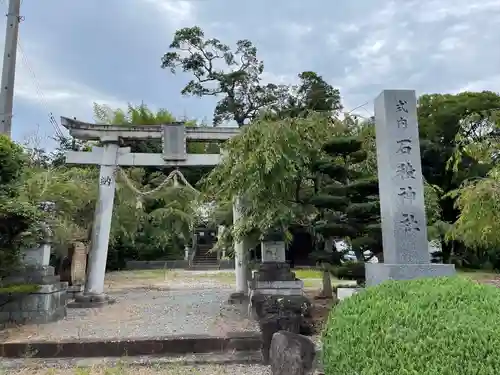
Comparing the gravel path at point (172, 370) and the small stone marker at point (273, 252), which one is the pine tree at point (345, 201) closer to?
the small stone marker at point (273, 252)

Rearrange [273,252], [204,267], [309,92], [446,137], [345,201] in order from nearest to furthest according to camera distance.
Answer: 1. [273,252]
2. [345,201]
3. [446,137]
4. [309,92]
5. [204,267]

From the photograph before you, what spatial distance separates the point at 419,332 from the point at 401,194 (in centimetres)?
250

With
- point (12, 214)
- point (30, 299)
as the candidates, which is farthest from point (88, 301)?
point (12, 214)

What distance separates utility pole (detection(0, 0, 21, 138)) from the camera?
789 centimetres

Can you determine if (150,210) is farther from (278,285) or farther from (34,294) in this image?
(278,285)

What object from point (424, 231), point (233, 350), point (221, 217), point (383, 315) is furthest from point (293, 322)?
point (221, 217)

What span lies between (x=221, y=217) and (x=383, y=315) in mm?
6811

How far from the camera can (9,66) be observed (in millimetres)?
8109

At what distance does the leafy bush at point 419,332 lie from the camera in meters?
2.00

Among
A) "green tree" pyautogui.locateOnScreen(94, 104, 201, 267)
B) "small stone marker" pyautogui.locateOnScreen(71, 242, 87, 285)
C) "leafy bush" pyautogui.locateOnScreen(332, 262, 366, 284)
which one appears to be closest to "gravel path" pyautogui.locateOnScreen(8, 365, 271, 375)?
"leafy bush" pyautogui.locateOnScreen(332, 262, 366, 284)

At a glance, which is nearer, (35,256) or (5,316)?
(5,316)

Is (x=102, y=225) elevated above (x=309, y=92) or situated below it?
below

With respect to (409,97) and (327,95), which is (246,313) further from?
(327,95)

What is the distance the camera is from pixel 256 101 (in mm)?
21938
